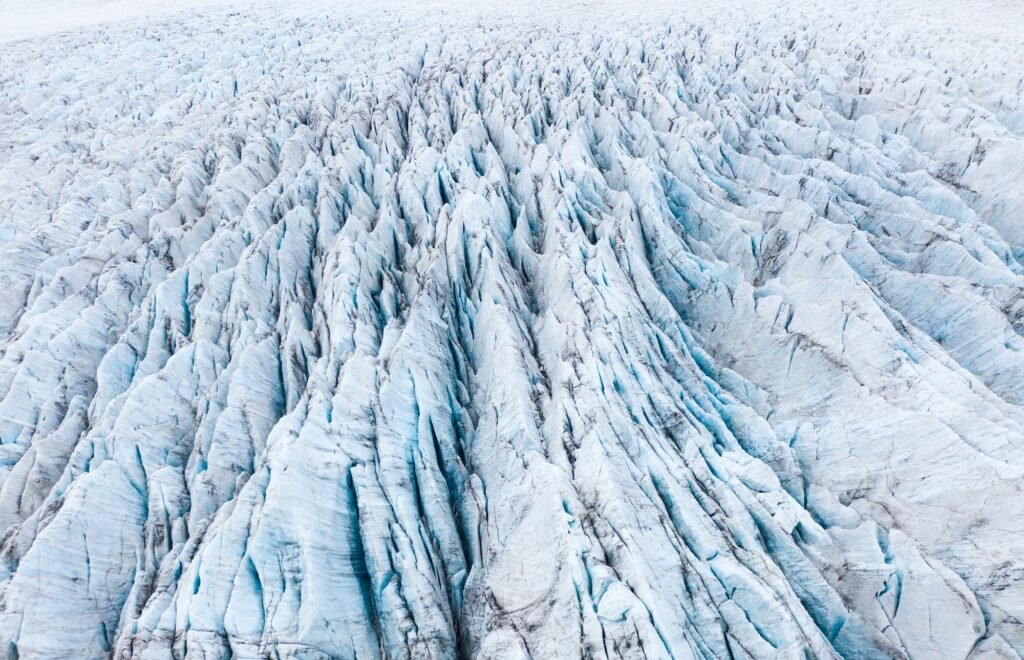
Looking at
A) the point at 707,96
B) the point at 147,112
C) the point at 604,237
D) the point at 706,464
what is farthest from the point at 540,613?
the point at 147,112

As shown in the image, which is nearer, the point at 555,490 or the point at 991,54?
the point at 555,490

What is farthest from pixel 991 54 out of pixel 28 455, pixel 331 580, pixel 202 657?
pixel 28 455

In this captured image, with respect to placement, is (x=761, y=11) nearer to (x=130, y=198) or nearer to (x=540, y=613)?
(x=130, y=198)

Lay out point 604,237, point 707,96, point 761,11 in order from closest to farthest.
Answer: point 604,237 → point 707,96 → point 761,11

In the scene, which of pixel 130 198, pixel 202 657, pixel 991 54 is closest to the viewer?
pixel 202 657

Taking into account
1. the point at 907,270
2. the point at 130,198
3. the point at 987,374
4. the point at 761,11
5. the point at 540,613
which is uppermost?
the point at 761,11

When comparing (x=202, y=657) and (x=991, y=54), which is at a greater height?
(x=991, y=54)
